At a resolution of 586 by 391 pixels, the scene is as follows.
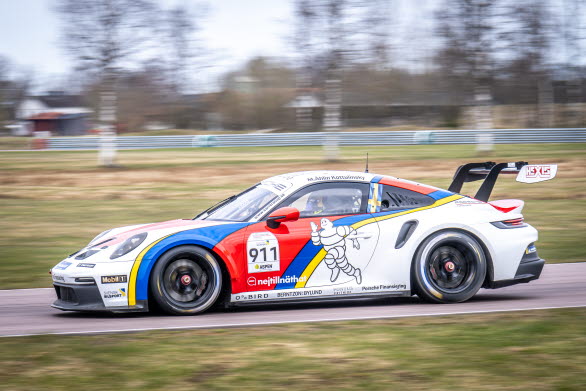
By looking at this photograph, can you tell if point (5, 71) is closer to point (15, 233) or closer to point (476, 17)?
point (476, 17)

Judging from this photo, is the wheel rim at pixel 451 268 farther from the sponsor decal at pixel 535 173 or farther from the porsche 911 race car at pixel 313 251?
the sponsor decal at pixel 535 173

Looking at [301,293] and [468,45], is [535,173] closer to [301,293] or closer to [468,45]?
[301,293]

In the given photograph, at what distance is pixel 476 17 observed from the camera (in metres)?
32.5

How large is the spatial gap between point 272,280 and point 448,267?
1.75 metres

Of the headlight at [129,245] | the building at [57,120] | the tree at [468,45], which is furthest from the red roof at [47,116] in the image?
the headlight at [129,245]

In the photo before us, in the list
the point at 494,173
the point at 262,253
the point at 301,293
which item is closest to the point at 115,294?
the point at 262,253

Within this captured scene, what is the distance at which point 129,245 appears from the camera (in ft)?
22.0

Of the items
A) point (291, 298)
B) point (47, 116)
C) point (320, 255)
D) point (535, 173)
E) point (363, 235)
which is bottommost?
point (291, 298)

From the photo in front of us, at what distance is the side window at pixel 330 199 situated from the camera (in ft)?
23.2

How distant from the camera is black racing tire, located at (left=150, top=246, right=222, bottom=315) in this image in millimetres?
6645

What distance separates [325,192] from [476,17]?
90.3 feet

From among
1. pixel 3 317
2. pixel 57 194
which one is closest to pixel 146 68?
pixel 57 194

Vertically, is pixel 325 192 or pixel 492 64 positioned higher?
pixel 492 64

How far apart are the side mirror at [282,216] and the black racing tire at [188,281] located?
1.98 ft
